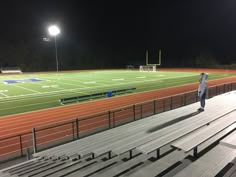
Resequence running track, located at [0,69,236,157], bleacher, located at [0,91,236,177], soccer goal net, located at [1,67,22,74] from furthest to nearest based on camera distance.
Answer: soccer goal net, located at [1,67,22,74]
running track, located at [0,69,236,157]
bleacher, located at [0,91,236,177]

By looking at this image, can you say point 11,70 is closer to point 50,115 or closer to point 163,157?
point 50,115

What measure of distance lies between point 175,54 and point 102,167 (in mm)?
52298

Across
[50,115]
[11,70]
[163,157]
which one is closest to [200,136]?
[163,157]

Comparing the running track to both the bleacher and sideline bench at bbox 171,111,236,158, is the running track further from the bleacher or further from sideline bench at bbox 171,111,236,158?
sideline bench at bbox 171,111,236,158

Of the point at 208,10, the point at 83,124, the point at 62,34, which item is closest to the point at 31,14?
the point at 62,34

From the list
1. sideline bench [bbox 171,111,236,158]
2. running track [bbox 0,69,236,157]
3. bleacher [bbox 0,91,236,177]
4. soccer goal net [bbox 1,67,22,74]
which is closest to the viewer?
bleacher [bbox 0,91,236,177]

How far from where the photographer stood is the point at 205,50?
162 ft

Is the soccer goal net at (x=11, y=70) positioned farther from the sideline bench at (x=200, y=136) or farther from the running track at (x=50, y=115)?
the sideline bench at (x=200, y=136)

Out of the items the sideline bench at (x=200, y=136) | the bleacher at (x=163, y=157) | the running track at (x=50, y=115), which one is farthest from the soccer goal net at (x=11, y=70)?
the sideline bench at (x=200, y=136)

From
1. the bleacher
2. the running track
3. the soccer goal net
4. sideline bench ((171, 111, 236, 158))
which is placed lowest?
the running track

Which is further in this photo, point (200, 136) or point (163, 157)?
point (200, 136)

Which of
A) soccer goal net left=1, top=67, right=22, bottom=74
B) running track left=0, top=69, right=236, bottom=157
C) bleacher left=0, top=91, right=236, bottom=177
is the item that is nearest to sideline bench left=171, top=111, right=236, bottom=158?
bleacher left=0, top=91, right=236, bottom=177

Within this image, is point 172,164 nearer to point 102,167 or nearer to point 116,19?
point 102,167

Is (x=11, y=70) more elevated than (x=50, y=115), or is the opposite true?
(x=11, y=70)
